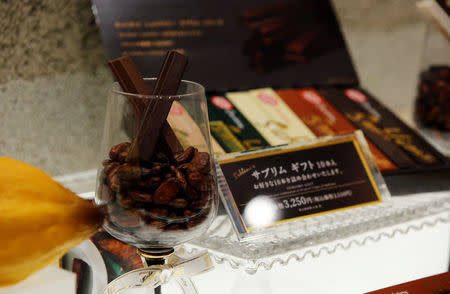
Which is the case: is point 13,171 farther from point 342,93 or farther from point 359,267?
point 342,93

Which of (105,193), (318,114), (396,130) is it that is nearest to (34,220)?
(105,193)

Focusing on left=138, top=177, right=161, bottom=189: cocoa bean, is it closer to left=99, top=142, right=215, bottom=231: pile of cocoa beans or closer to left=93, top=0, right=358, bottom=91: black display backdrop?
left=99, top=142, right=215, bottom=231: pile of cocoa beans

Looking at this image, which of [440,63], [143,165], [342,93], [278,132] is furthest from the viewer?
[440,63]

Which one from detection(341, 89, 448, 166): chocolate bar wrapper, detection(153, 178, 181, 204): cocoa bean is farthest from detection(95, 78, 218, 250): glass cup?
detection(341, 89, 448, 166): chocolate bar wrapper

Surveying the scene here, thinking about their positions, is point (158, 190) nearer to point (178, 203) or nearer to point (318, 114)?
point (178, 203)

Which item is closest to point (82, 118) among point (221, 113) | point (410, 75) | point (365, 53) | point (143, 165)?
point (221, 113)

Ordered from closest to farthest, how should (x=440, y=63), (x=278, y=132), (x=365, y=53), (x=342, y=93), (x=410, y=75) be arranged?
1. (x=278, y=132)
2. (x=342, y=93)
3. (x=440, y=63)
4. (x=365, y=53)
5. (x=410, y=75)

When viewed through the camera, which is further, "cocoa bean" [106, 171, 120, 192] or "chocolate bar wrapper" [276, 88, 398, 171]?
"chocolate bar wrapper" [276, 88, 398, 171]
